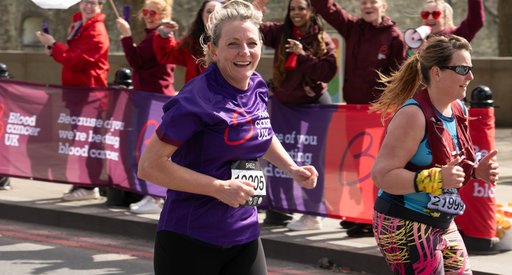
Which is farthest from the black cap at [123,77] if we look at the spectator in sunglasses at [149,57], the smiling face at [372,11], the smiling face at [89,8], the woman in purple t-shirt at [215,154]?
the woman in purple t-shirt at [215,154]

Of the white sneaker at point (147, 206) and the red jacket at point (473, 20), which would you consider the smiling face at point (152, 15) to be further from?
the red jacket at point (473, 20)

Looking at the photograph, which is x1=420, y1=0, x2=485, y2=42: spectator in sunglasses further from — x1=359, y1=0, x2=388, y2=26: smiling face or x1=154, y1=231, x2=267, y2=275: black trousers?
x1=154, y1=231, x2=267, y2=275: black trousers

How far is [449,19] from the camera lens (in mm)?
8852

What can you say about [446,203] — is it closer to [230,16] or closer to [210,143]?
[210,143]

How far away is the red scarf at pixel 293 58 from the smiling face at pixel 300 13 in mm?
48

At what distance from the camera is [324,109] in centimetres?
866

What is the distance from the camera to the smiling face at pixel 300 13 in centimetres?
883

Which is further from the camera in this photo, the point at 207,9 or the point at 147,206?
the point at 147,206

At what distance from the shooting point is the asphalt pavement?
7859mm

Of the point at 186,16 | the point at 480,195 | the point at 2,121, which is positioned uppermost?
the point at 186,16

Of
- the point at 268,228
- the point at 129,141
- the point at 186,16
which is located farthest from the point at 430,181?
the point at 186,16

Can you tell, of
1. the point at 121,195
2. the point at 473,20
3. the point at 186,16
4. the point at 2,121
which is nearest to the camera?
the point at 473,20

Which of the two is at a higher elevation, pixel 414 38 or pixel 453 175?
pixel 414 38

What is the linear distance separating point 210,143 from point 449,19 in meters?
5.02
